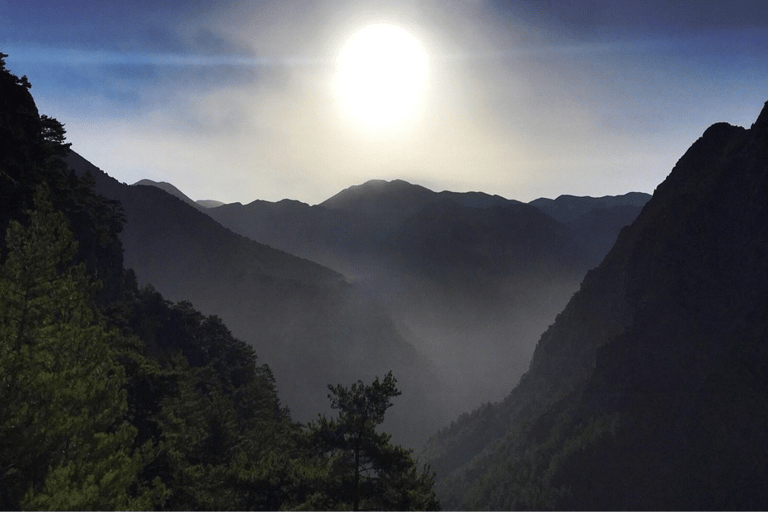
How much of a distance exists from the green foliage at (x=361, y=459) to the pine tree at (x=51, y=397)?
632cm

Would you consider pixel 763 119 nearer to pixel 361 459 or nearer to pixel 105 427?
pixel 361 459

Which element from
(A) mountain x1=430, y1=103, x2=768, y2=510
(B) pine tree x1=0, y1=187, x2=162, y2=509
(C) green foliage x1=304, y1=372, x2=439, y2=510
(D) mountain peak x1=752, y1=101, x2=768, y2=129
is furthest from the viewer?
(D) mountain peak x1=752, y1=101, x2=768, y2=129

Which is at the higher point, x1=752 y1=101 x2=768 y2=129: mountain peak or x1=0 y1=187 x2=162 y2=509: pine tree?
x1=752 y1=101 x2=768 y2=129: mountain peak

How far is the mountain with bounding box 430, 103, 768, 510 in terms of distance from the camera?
116250 millimetres

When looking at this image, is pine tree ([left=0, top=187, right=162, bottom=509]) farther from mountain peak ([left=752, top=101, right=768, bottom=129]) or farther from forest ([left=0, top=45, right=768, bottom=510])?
mountain peak ([left=752, top=101, right=768, bottom=129])

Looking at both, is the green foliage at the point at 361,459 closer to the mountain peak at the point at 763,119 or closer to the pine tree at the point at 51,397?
the pine tree at the point at 51,397

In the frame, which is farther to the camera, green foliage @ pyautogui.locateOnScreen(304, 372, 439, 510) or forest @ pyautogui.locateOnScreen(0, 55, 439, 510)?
Answer: green foliage @ pyautogui.locateOnScreen(304, 372, 439, 510)

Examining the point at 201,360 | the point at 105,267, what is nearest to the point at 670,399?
the point at 201,360

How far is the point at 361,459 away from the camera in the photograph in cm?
1944

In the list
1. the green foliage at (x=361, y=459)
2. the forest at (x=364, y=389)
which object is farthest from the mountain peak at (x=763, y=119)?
the green foliage at (x=361, y=459)

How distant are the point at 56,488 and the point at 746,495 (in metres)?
136

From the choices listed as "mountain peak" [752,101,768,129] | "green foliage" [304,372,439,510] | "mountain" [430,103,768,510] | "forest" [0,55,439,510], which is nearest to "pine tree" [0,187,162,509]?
"forest" [0,55,439,510]

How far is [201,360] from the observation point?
65.2 m

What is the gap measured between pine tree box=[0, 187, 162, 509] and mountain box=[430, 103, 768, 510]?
124703mm
